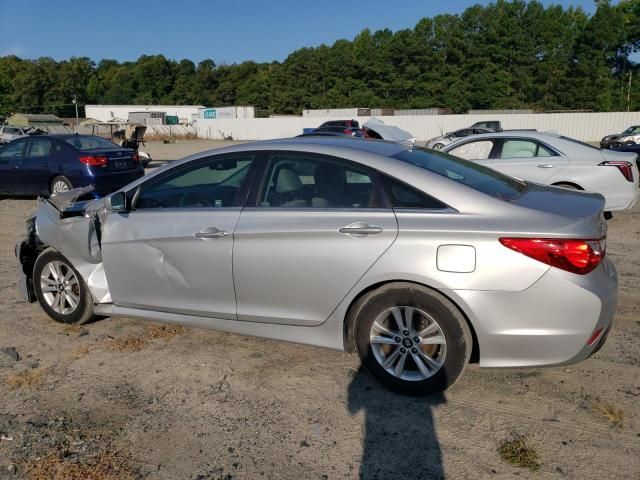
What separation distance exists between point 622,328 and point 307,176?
9.27 feet

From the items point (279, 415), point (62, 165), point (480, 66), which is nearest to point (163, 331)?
point (279, 415)

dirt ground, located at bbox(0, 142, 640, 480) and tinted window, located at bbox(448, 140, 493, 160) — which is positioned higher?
tinted window, located at bbox(448, 140, 493, 160)

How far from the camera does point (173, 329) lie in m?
4.82

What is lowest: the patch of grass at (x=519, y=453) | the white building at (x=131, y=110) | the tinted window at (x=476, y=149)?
the patch of grass at (x=519, y=453)

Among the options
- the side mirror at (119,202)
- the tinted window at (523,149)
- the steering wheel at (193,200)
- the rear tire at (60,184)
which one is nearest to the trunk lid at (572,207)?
the steering wheel at (193,200)

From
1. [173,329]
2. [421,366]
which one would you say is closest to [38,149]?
[173,329]

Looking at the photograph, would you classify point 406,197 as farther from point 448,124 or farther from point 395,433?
point 448,124

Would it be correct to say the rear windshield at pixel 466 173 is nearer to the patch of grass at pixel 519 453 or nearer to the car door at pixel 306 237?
the car door at pixel 306 237

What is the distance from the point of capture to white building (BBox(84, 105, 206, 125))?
8751 cm

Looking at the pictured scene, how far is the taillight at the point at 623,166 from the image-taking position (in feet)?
26.8

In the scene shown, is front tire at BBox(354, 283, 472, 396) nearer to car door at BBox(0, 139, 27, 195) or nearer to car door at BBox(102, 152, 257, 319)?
car door at BBox(102, 152, 257, 319)

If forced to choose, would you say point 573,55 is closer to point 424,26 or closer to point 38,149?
point 424,26

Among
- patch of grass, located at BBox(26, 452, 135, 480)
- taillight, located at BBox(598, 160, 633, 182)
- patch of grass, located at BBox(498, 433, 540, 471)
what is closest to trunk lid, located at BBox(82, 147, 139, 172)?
taillight, located at BBox(598, 160, 633, 182)

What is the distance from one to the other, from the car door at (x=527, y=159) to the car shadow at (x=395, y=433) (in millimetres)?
5745
